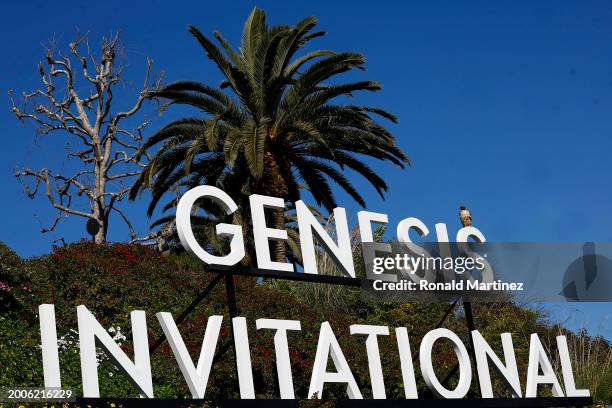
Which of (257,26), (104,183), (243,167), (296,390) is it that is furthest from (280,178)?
(104,183)

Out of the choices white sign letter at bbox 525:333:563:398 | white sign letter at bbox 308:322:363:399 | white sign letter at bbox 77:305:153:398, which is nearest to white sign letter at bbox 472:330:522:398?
white sign letter at bbox 525:333:563:398

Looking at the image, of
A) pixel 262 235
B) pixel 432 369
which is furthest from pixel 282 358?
pixel 432 369

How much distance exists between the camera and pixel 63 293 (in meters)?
20.7

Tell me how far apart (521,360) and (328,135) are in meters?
9.70

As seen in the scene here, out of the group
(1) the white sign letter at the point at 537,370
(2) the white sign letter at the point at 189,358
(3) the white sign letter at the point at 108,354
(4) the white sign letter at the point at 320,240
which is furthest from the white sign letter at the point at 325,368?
(1) the white sign letter at the point at 537,370

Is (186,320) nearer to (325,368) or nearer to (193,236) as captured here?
(325,368)

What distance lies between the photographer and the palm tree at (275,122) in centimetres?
2725

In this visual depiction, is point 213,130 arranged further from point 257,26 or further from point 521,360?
point 521,360

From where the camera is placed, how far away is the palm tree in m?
27.2

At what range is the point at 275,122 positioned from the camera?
28078 millimetres

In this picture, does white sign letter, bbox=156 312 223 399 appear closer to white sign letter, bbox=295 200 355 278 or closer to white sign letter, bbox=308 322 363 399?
white sign letter, bbox=308 322 363 399

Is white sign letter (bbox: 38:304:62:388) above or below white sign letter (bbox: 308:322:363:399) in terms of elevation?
above

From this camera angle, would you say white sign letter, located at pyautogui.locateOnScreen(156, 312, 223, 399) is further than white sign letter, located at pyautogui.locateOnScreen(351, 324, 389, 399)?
No

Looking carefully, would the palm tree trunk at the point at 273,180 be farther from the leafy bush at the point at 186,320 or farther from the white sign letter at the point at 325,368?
the white sign letter at the point at 325,368
